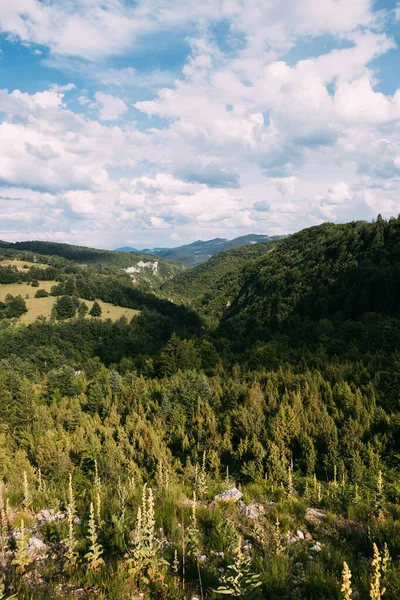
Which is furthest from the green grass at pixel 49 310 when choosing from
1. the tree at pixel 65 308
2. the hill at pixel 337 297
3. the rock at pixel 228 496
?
the rock at pixel 228 496

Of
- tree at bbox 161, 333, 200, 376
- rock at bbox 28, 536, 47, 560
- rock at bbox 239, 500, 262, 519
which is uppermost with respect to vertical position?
rock at bbox 28, 536, 47, 560

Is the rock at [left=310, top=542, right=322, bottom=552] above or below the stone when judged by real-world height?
below

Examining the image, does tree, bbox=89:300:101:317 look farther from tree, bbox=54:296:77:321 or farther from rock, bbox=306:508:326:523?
rock, bbox=306:508:326:523

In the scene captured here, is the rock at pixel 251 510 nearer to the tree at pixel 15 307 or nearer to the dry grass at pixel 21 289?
the tree at pixel 15 307

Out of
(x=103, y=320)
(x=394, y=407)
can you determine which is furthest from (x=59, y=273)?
(x=394, y=407)

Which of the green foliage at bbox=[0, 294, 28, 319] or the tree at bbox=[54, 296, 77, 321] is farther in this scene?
the tree at bbox=[54, 296, 77, 321]

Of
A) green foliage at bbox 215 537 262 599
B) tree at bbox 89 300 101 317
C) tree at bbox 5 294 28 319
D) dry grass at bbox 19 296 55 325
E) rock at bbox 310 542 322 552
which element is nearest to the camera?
green foliage at bbox 215 537 262 599

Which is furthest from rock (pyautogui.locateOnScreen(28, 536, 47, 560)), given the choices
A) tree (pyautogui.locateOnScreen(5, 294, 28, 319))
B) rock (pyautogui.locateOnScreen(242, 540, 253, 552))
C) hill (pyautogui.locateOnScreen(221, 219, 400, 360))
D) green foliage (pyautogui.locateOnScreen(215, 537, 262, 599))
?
tree (pyautogui.locateOnScreen(5, 294, 28, 319))
